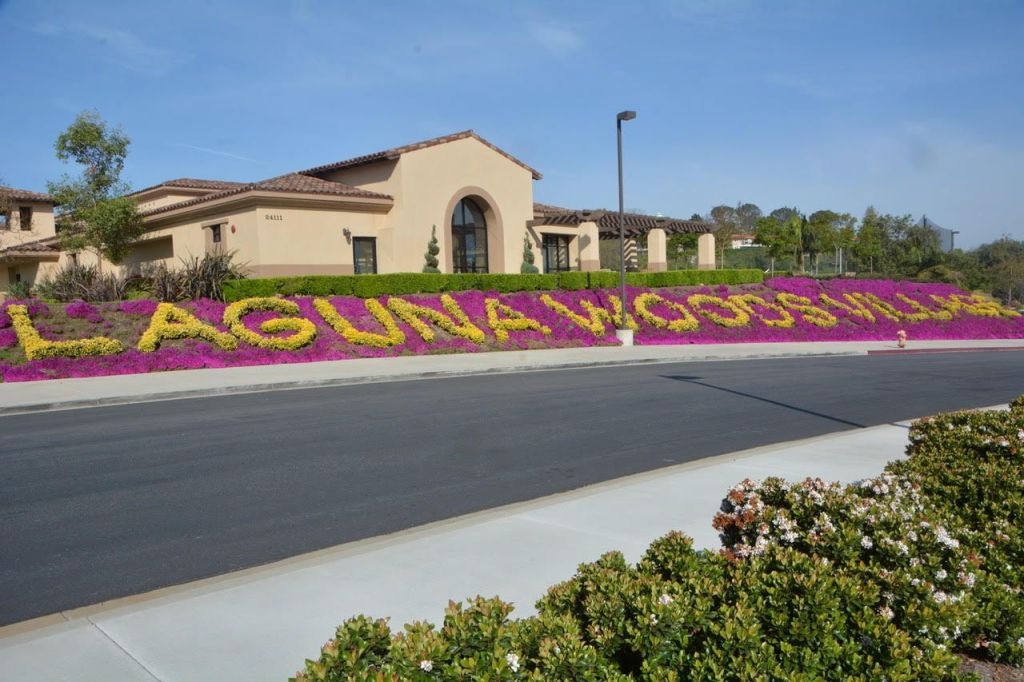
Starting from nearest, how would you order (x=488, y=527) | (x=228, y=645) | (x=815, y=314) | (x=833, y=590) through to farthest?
1. (x=833, y=590)
2. (x=228, y=645)
3. (x=488, y=527)
4. (x=815, y=314)

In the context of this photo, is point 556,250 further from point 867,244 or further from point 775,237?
point 867,244

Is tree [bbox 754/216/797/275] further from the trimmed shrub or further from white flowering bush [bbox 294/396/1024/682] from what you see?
white flowering bush [bbox 294/396/1024/682]

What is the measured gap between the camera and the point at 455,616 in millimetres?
3320

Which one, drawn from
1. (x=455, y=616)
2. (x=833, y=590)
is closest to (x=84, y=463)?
(x=455, y=616)

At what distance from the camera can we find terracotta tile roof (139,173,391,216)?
27.0 metres

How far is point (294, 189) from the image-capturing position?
27.6 metres

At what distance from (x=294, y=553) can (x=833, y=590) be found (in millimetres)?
4036

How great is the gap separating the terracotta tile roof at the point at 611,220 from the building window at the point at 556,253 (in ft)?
5.34

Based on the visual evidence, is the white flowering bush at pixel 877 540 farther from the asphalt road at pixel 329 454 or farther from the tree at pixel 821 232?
the tree at pixel 821 232

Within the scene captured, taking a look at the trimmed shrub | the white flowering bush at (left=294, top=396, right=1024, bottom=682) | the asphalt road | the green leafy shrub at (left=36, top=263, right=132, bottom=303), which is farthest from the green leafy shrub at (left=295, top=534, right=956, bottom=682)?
the trimmed shrub

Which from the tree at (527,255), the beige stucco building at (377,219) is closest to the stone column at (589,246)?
the beige stucco building at (377,219)

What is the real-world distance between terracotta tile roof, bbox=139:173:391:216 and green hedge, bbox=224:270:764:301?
4068mm

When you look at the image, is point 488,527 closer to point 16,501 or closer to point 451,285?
point 16,501

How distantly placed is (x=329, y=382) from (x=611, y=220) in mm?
23712
